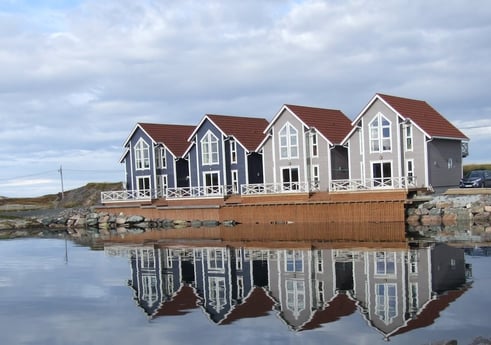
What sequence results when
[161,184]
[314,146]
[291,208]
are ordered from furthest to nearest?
[161,184] → [314,146] → [291,208]

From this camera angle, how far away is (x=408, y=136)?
129 feet

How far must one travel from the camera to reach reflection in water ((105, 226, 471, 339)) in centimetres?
1462

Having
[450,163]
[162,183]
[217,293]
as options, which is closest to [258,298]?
[217,293]

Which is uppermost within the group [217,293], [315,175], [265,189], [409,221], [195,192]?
[315,175]

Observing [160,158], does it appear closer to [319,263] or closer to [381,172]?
[381,172]

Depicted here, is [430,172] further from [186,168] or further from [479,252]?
[186,168]

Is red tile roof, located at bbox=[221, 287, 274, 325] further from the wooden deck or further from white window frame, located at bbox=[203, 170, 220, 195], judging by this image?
white window frame, located at bbox=[203, 170, 220, 195]

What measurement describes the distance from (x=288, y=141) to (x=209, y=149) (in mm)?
6844

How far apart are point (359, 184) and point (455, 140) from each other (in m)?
8.13

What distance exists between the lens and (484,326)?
12820mm

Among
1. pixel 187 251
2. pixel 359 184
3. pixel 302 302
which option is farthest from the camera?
pixel 359 184

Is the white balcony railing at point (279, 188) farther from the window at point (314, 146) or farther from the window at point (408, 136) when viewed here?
the window at point (408, 136)

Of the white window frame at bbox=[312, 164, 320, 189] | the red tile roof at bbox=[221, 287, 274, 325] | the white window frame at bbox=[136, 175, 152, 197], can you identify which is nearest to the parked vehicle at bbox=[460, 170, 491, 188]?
the white window frame at bbox=[312, 164, 320, 189]

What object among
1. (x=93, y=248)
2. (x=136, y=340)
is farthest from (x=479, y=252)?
(x=93, y=248)
